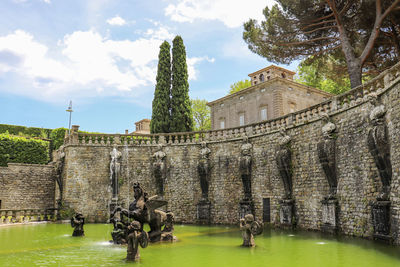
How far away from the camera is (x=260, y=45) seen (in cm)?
2272

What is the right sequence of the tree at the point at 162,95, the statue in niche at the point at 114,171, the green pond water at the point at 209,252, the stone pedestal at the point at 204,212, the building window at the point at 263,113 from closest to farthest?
the green pond water at the point at 209,252, the stone pedestal at the point at 204,212, the statue in niche at the point at 114,171, the tree at the point at 162,95, the building window at the point at 263,113

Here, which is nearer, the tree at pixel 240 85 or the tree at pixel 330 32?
the tree at pixel 330 32

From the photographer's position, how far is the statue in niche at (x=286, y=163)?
56.0 ft

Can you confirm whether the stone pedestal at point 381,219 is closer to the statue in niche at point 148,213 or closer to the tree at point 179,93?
the statue in niche at point 148,213

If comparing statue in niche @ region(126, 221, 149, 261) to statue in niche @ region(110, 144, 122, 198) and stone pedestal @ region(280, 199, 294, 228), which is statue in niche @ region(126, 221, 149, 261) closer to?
stone pedestal @ region(280, 199, 294, 228)

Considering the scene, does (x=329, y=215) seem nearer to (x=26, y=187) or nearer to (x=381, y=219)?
(x=381, y=219)

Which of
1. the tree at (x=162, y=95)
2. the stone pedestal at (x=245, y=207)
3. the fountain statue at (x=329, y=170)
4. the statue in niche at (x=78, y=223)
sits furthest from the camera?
the tree at (x=162, y=95)

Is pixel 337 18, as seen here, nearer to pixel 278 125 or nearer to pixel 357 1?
pixel 357 1

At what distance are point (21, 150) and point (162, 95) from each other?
15.0 m

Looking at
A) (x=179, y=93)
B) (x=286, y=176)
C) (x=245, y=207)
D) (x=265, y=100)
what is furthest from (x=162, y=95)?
(x=286, y=176)

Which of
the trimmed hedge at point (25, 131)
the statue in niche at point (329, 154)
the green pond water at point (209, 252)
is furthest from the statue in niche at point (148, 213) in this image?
the trimmed hedge at point (25, 131)

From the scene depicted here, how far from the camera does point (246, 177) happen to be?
19.5 m


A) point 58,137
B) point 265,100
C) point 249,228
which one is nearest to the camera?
point 249,228

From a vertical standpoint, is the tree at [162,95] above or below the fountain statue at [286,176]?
above
